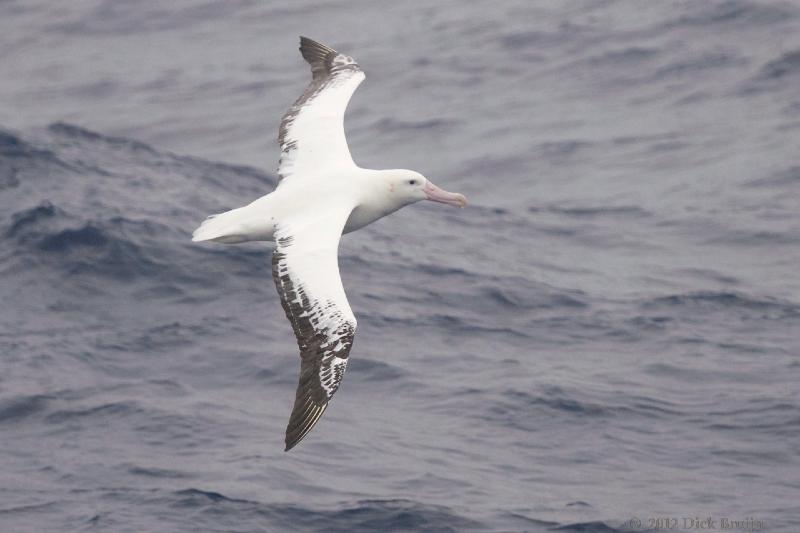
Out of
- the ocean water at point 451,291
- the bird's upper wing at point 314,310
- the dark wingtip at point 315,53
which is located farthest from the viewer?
the dark wingtip at point 315,53

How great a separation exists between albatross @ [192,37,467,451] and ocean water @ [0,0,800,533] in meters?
3.13

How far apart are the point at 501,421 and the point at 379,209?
3882 millimetres

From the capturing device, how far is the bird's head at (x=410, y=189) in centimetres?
1341

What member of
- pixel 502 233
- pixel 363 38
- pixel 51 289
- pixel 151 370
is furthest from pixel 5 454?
pixel 363 38

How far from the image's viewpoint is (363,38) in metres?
30.5

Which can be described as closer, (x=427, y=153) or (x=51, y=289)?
(x=51, y=289)

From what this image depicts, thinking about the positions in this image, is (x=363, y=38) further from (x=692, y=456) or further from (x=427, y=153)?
(x=692, y=456)

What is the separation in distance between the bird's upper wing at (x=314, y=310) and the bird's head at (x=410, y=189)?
0.94 metres

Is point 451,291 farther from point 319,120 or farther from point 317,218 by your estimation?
point 317,218

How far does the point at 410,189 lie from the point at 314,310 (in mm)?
2170

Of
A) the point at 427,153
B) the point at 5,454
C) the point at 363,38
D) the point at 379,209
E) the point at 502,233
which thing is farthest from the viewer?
the point at 363,38

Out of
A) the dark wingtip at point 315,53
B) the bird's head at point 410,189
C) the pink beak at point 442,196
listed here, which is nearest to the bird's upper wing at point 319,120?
the dark wingtip at point 315,53

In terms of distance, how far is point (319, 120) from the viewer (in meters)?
14.6

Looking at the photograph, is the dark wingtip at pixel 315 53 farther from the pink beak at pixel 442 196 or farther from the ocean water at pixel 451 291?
the ocean water at pixel 451 291
